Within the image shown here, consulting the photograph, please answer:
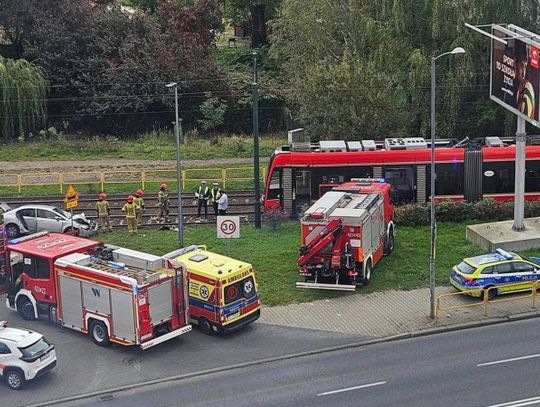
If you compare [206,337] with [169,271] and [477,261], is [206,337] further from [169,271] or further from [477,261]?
[477,261]

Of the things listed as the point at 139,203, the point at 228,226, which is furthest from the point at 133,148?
the point at 228,226

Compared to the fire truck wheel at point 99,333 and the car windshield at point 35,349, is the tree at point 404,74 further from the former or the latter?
the car windshield at point 35,349

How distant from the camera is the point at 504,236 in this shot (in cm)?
2880

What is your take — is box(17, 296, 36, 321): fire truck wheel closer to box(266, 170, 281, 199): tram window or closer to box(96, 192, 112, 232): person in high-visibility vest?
box(96, 192, 112, 232): person in high-visibility vest

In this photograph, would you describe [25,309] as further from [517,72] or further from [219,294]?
[517,72]

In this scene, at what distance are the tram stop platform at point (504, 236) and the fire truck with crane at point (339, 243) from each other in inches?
167

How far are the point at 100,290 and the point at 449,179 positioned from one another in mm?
16955

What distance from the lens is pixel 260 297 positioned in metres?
25.1

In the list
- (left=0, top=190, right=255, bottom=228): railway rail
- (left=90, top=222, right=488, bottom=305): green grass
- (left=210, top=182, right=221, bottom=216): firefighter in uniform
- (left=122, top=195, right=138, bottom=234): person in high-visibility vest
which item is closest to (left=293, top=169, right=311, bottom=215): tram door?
(left=90, top=222, right=488, bottom=305): green grass

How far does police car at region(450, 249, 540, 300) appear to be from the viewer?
24.2 metres

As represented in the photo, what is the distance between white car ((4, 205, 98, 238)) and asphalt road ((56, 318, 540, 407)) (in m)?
12.6

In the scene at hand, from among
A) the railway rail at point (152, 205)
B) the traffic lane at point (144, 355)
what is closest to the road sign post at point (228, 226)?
the traffic lane at point (144, 355)

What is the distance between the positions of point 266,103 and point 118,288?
33.1m

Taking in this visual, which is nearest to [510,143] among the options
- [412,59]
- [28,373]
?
[412,59]
